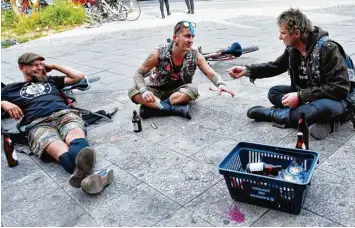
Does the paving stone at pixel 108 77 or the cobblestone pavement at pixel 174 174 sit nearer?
the cobblestone pavement at pixel 174 174

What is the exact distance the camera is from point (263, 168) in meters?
2.54

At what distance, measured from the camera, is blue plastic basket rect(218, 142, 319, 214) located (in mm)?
2283

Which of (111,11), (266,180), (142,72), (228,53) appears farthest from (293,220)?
(111,11)

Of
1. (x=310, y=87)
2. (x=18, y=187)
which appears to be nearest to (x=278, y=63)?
(x=310, y=87)

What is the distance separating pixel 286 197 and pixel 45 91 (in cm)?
275

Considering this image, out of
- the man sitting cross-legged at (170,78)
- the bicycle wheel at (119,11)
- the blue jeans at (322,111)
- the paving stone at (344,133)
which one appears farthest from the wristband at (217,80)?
the bicycle wheel at (119,11)

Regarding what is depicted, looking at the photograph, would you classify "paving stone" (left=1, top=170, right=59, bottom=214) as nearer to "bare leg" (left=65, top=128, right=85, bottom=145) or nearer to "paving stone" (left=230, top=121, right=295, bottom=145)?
"bare leg" (left=65, top=128, right=85, bottom=145)

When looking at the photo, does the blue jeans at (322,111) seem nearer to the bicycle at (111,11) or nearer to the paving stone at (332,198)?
the paving stone at (332,198)

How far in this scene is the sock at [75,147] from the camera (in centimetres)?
311

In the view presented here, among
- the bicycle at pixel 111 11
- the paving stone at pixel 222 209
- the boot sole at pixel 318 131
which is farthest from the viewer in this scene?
the bicycle at pixel 111 11

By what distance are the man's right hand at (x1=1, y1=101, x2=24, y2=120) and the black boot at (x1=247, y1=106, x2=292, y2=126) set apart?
95.0 inches

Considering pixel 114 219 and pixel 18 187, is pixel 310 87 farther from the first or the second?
pixel 18 187

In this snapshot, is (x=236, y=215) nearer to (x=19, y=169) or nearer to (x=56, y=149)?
(x=56, y=149)

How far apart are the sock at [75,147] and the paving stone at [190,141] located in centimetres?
85
